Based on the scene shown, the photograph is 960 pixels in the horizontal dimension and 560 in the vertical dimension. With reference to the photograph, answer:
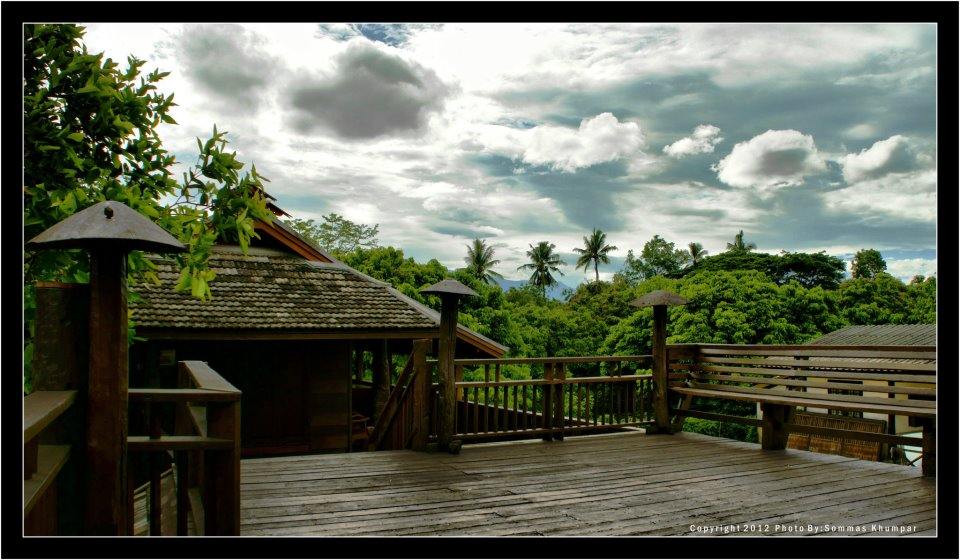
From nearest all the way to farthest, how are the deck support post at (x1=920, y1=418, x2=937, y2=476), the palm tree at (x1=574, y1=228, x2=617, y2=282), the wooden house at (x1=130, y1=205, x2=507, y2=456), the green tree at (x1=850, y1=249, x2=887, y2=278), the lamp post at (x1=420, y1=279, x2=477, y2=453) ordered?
1. the deck support post at (x1=920, y1=418, x2=937, y2=476)
2. the lamp post at (x1=420, y1=279, x2=477, y2=453)
3. the wooden house at (x1=130, y1=205, x2=507, y2=456)
4. the green tree at (x1=850, y1=249, x2=887, y2=278)
5. the palm tree at (x1=574, y1=228, x2=617, y2=282)

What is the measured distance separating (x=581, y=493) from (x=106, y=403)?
11.5 feet

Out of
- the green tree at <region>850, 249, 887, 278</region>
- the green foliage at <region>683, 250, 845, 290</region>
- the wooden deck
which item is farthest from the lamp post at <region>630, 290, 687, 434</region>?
the green tree at <region>850, 249, 887, 278</region>

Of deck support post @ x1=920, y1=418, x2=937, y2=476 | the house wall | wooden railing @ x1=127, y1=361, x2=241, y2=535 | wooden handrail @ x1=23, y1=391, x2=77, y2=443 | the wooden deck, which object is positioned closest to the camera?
wooden handrail @ x1=23, y1=391, x2=77, y2=443

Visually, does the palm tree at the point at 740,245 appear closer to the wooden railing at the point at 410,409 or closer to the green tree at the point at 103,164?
the wooden railing at the point at 410,409

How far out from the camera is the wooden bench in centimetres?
561

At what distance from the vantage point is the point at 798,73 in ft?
13.1

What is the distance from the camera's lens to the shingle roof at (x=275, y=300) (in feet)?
30.2

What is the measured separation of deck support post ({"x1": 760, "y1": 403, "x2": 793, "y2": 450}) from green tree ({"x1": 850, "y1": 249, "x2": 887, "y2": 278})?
103 ft

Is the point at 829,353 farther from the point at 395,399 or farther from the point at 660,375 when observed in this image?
the point at 395,399

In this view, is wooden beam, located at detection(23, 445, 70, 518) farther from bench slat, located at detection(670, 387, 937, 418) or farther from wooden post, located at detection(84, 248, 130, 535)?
bench slat, located at detection(670, 387, 937, 418)

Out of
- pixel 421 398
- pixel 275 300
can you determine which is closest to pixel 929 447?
pixel 421 398

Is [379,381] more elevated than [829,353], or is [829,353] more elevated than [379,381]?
[829,353]

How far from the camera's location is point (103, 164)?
197 inches
